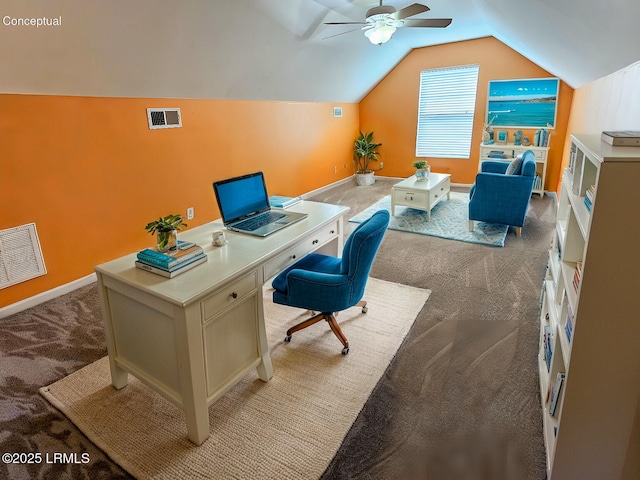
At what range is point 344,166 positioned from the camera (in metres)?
7.35

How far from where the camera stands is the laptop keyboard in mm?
2258

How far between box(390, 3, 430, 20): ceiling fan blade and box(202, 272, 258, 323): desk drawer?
8.25 feet

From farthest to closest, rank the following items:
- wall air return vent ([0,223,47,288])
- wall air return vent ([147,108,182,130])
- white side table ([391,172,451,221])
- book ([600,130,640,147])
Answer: white side table ([391,172,451,221]), wall air return vent ([147,108,182,130]), wall air return vent ([0,223,47,288]), book ([600,130,640,147])

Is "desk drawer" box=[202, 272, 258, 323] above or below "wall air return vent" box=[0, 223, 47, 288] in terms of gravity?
above

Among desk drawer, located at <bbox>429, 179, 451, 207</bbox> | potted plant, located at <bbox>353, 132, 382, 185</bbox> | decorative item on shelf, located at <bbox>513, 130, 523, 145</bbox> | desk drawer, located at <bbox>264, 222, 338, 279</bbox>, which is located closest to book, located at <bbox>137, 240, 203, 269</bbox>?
desk drawer, located at <bbox>264, 222, 338, 279</bbox>

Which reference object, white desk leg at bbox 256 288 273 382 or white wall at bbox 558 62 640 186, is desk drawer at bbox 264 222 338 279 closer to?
white desk leg at bbox 256 288 273 382

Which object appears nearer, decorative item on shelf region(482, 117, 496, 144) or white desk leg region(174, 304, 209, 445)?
white desk leg region(174, 304, 209, 445)

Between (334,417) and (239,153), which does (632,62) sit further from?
(239,153)

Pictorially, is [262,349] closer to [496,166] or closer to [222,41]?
[222,41]

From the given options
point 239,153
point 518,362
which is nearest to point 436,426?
point 518,362

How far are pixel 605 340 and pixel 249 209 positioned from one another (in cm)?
192

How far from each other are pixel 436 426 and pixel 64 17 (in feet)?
10.8

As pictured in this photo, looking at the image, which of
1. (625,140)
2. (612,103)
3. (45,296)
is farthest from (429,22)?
(45,296)

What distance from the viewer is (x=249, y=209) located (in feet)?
7.95
